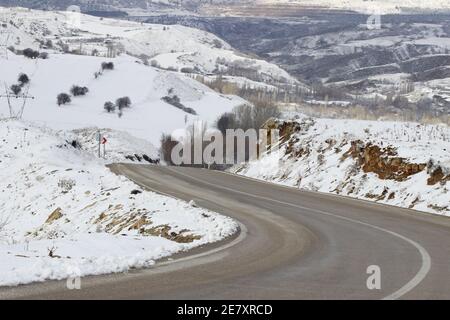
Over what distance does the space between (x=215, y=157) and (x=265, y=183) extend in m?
24.2

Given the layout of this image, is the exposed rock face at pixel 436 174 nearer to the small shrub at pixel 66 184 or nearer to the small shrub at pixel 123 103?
the small shrub at pixel 66 184

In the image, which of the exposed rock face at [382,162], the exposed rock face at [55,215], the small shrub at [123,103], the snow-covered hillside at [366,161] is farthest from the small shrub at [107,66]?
the exposed rock face at [382,162]

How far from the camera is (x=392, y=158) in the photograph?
24.9m

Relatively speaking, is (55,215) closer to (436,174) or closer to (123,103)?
(436,174)

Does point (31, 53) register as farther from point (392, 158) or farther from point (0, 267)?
point (0, 267)

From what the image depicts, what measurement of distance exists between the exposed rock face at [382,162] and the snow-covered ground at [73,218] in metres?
8.40

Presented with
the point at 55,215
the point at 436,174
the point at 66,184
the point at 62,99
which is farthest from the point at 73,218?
the point at 62,99

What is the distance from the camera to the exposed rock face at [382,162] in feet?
78.3

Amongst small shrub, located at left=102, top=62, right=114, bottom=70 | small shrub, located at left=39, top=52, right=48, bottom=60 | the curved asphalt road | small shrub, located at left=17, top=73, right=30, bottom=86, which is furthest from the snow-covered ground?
small shrub, located at left=39, top=52, right=48, bottom=60

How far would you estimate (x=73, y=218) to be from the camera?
24422 millimetres

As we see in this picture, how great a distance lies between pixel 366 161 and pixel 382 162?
1132mm

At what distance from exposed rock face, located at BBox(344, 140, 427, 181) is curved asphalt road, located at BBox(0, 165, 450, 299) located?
251 cm
